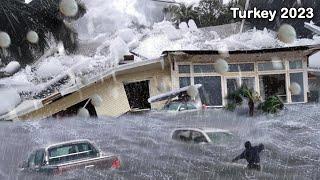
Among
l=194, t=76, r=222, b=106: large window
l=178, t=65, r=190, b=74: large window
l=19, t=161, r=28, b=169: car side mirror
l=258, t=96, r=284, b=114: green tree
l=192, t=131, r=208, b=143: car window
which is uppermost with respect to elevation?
l=178, t=65, r=190, b=74: large window

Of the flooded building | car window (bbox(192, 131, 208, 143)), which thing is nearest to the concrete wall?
the flooded building

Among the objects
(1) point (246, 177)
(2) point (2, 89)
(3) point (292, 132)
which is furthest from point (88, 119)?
(3) point (292, 132)

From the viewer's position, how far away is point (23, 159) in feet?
12.7

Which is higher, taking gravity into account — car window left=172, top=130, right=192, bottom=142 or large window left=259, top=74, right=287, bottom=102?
large window left=259, top=74, right=287, bottom=102

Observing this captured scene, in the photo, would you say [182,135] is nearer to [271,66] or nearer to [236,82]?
[236,82]

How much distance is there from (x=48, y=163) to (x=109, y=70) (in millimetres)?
899

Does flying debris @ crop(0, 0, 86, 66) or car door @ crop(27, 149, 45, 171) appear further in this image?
flying debris @ crop(0, 0, 86, 66)

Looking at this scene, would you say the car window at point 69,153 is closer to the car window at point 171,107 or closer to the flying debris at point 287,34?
the car window at point 171,107

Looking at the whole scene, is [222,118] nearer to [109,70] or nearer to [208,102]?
[208,102]

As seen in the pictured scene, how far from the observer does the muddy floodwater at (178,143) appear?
3.85 m

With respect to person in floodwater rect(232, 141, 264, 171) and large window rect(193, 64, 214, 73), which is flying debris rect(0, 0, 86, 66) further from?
person in floodwater rect(232, 141, 264, 171)

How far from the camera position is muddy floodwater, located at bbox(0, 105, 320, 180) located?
3.85 metres

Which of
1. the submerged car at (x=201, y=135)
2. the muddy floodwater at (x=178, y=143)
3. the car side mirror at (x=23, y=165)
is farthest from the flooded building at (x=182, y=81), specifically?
the car side mirror at (x=23, y=165)

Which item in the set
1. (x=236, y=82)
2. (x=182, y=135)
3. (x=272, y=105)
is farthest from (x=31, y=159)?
(x=272, y=105)
